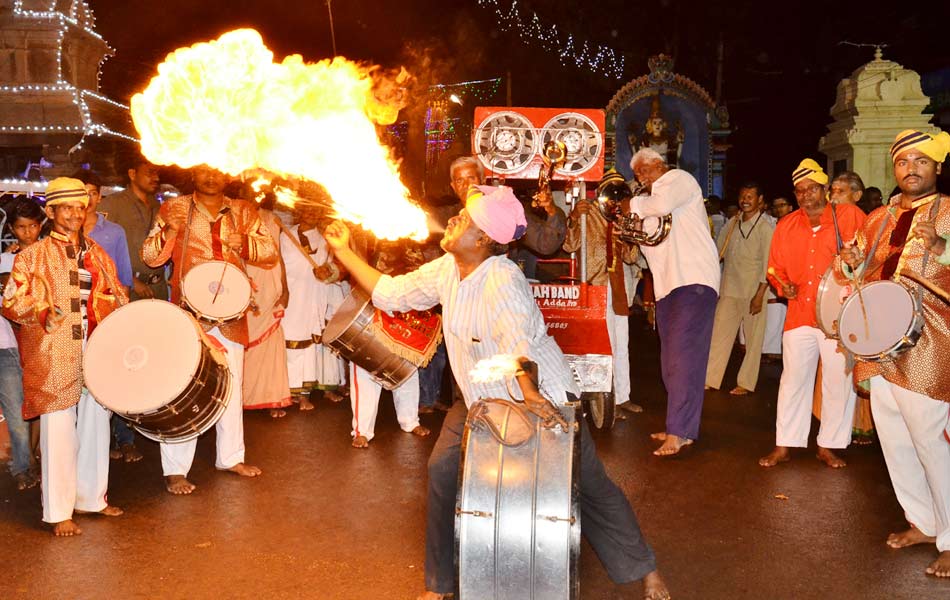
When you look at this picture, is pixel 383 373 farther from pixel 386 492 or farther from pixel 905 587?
pixel 905 587

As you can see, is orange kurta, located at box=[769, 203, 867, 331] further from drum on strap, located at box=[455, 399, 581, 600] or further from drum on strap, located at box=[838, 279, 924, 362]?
drum on strap, located at box=[455, 399, 581, 600]

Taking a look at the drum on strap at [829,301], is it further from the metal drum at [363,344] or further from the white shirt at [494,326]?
the metal drum at [363,344]

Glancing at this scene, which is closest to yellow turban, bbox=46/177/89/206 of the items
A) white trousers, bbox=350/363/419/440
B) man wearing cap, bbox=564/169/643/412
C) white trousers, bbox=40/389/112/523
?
white trousers, bbox=40/389/112/523

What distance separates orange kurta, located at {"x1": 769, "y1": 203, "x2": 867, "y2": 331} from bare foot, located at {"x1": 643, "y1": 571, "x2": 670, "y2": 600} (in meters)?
2.88

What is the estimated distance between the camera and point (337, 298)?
32.1 ft

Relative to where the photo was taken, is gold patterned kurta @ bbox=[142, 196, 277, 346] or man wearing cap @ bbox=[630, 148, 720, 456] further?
man wearing cap @ bbox=[630, 148, 720, 456]

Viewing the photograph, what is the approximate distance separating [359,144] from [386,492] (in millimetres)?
2376

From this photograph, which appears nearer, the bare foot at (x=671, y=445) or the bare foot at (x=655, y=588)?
the bare foot at (x=655, y=588)

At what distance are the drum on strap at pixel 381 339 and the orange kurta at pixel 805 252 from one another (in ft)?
8.73

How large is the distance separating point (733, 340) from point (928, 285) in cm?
525

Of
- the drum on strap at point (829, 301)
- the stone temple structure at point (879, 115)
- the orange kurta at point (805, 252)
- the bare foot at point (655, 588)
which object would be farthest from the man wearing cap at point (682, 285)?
the stone temple structure at point (879, 115)

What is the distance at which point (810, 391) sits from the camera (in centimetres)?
675

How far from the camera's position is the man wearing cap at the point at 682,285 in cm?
692

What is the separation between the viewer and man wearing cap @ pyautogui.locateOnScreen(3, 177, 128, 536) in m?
5.46
